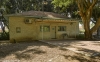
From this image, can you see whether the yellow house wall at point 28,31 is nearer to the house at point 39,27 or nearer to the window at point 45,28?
the house at point 39,27

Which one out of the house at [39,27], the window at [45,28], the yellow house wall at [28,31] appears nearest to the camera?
the yellow house wall at [28,31]

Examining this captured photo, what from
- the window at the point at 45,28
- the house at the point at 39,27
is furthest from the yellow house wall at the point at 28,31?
the window at the point at 45,28

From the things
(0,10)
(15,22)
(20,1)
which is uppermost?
(20,1)

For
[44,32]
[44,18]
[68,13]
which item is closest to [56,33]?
[44,32]

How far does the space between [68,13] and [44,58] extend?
84.0 feet

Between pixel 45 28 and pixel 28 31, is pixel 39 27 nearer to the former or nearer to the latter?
pixel 45 28

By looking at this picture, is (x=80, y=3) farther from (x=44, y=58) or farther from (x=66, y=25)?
(x=44, y=58)

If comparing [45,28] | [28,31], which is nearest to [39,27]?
[45,28]

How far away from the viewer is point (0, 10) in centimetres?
3162

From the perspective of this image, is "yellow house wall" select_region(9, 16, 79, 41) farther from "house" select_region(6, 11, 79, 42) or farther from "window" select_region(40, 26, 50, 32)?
"window" select_region(40, 26, 50, 32)

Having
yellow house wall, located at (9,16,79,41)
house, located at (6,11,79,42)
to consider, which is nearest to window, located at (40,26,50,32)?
house, located at (6,11,79,42)

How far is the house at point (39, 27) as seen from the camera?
16.7m

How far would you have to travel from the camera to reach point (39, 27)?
18172 mm

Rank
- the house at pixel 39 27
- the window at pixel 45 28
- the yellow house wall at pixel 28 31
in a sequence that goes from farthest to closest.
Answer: the window at pixel 45 28 → the house at pixel 39 27 → the yellow house wall at pixel 28 31
